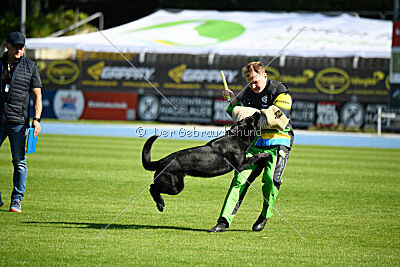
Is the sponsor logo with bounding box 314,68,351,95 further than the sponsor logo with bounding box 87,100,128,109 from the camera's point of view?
No

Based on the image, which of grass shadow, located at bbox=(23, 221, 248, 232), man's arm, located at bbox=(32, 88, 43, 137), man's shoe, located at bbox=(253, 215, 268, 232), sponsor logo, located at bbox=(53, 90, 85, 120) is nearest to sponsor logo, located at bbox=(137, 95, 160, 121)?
sponsor logo, located at bbox=(53, 90, 85, 120)

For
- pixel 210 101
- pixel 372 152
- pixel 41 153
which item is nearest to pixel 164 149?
pixel 41 153

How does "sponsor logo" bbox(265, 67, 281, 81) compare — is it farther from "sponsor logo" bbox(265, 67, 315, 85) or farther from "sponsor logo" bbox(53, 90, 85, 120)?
"sponsor logo" bbox(53, 90, 85, 120)

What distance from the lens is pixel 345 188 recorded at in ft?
38.5

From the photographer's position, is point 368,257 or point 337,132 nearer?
point 368,257

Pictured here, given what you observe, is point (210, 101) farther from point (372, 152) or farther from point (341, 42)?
point (372, 152)

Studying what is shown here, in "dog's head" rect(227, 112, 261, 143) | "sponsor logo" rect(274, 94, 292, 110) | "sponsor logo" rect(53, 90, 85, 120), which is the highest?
"sponsor logo" rect(274, 94, 292, 110)

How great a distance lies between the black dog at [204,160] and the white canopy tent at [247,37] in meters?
21.9

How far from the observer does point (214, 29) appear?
3322 cm

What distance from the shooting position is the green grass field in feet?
19.8

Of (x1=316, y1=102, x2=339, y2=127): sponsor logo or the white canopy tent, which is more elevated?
the white canopy tent

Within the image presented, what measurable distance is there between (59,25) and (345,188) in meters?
31.5

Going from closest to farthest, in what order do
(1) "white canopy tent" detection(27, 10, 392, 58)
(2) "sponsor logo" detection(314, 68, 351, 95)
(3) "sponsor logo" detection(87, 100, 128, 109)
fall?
1. (2) "sponsor logo" detection(314, 68, 351, 95)
2. (3) "sponsor logo" detection(87, 100, 128, 109)
3. (1) "white canopy tent" detection(27, 10, 392, 58)

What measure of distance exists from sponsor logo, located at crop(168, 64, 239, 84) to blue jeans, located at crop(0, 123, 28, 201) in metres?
20.7
